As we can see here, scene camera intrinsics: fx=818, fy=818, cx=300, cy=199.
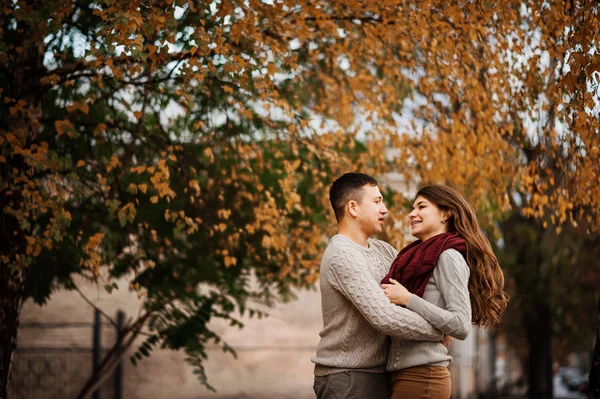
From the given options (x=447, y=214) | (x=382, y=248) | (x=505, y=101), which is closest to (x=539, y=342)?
(x=505, y=101)

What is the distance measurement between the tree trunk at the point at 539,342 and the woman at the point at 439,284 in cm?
1571

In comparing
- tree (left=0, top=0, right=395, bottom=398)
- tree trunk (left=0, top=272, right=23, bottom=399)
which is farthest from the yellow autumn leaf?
tree trunk (left=0, top=272, right=23, bottom=399)

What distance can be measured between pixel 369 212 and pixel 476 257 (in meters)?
0.64

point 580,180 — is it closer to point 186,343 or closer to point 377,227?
point 377,227

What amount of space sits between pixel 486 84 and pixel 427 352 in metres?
4.05

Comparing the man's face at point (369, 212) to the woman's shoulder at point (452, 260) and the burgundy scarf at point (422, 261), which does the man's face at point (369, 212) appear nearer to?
the burgundy scarf at point (422, 261)

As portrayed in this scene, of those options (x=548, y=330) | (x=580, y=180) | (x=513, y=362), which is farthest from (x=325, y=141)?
(x=513, y=362)

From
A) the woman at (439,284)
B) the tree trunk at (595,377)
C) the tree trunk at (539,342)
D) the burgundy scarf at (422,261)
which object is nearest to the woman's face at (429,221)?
the woman at (439,284)

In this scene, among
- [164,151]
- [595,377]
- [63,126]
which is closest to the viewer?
[595,377]

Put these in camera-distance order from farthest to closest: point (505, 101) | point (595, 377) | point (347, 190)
→ 1. point (505, 101)
2. point (595, 377)
3. point (347, 190)

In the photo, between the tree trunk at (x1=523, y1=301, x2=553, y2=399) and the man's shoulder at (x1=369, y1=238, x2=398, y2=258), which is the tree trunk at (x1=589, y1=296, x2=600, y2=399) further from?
the tree trunk at (x1=523, y1=301, x2=553, y2=399)

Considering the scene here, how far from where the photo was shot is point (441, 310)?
4.09m

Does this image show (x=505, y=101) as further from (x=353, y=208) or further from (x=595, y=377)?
(x=353, y=208)

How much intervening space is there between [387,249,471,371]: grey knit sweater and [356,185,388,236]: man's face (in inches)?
19.3
